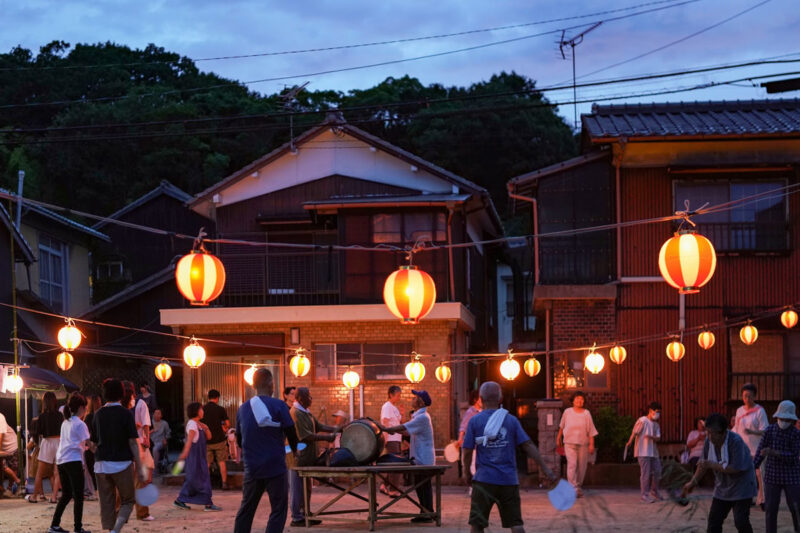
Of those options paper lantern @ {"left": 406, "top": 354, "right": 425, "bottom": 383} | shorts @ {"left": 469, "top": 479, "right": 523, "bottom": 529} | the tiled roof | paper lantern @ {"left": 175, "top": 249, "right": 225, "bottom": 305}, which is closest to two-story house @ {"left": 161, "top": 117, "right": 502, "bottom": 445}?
paper lantern @ {"left": 406, "top": 354, "right": 425, "bottom": 383}

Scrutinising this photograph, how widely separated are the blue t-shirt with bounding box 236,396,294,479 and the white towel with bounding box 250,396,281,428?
35mm

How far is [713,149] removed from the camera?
894 inches

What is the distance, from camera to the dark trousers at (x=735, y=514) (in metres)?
10.1

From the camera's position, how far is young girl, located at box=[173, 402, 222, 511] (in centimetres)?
1636

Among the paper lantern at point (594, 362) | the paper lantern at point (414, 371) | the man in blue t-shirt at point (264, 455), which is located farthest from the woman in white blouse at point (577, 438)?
the man in blue t-shirt at point (264, 455)

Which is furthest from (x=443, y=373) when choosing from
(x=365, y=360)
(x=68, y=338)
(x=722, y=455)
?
(x=722, y=455)

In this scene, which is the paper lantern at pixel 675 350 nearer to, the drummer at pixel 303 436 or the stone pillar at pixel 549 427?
the stone pillar at pixel 549 427

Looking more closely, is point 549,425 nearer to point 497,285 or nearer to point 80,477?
point 80,477

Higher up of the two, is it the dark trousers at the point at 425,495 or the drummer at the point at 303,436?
the drummer at the point at 303,436

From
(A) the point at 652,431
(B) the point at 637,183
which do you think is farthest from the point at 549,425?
(B) the point at 637,183

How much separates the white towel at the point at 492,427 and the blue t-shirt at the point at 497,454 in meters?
0.03

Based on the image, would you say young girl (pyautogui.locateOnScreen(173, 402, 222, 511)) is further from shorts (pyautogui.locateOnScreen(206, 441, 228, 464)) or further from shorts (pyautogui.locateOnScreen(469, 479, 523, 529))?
shorts (pyautogui.locateOnScreen(469, 479, 523, 529))

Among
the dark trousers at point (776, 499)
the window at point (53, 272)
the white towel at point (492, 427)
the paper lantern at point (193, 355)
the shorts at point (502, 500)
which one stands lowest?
the dark trousers at point (776, 499)

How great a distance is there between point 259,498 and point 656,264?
1456cm
